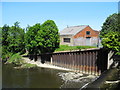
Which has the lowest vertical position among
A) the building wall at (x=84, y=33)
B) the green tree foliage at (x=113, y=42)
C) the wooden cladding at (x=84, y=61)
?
the wooden cladding at (x=84, y=61)

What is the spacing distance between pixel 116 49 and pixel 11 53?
118 ft

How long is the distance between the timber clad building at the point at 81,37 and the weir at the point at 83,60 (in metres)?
11.9

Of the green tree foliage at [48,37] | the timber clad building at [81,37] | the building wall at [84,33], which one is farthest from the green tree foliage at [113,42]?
the building wall at [84,33]

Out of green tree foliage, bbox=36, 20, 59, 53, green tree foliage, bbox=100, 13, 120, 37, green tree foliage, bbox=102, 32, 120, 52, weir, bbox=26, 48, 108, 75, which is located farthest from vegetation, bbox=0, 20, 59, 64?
green tree foliage, bbox=102, 32, 120, 52

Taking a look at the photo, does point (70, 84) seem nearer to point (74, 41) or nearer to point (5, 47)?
point (74, 41)

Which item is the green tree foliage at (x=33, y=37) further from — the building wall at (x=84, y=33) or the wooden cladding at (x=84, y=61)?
the building wall at (x=84, y=33)

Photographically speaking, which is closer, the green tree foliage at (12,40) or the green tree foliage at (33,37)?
the green tree foliage at (33,37)

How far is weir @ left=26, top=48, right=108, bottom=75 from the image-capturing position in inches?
1061

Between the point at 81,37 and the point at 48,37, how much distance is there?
44.1 feet

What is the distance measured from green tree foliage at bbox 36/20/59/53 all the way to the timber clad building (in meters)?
9.34

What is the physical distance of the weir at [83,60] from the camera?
88.4ft

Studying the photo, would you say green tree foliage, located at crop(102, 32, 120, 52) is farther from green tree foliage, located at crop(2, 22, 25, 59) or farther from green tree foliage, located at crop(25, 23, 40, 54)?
green tree foliage, located at crop(2, 22, 25, 59)

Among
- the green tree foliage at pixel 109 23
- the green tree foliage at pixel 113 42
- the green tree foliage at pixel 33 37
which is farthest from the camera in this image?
the green tree foliage at pixel 109 23

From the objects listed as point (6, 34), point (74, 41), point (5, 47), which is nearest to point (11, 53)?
point (5, 47)
